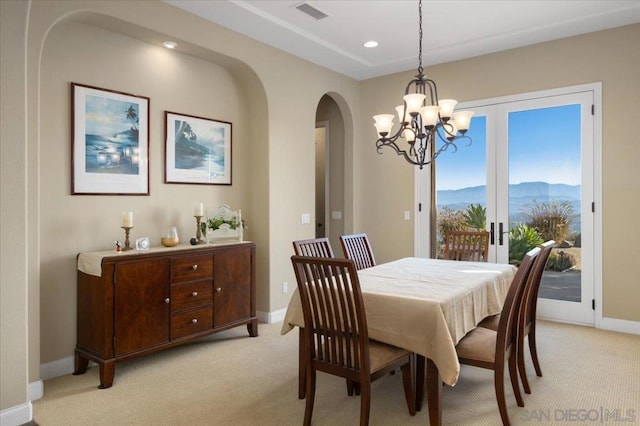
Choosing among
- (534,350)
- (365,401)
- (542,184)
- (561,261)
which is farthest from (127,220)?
(561,261)

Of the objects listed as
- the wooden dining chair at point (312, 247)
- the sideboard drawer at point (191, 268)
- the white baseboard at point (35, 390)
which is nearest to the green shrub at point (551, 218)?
the wooden dining chair at point (312, 247)

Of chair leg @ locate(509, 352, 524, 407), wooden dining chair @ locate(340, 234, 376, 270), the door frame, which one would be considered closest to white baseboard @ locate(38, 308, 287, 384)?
wooden dining chair @ locate(340, 234, 376, 270)

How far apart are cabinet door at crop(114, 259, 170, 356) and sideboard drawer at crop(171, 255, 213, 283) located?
74mm

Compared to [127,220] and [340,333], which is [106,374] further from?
[340,333]

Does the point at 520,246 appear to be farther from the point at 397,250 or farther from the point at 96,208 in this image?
the point at 96,208

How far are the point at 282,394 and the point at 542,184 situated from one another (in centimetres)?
357

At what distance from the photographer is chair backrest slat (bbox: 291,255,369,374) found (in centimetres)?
216

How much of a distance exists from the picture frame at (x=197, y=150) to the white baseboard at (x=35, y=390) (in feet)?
6.32

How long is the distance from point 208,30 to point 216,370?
9.94ft

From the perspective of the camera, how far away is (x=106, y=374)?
303cm

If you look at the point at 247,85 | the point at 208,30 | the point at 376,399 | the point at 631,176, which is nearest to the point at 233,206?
the point at 247,85

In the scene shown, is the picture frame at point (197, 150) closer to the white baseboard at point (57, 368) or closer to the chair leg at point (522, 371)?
the white baseboard at point (57, 368)

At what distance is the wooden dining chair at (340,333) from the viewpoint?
2.16 m

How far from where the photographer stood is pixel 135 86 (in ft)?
12.4
